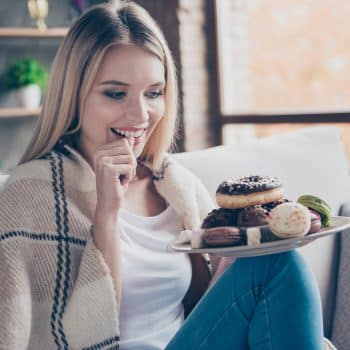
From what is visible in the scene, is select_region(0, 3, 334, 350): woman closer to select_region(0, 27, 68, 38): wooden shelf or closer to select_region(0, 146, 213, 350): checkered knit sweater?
select_region(0, 146, 213, 350): checkered knit sweater

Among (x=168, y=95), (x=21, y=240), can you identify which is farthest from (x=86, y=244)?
(x=168, y=95)

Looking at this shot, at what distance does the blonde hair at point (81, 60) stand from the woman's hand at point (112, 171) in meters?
0.10

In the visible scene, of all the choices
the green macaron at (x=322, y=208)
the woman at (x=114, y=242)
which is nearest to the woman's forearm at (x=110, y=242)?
the woman at (x=114, y=242)

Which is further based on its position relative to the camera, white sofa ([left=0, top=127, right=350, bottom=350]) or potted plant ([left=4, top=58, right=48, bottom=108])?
potted plant ([left=4, top=58, right=48, bottom=108])

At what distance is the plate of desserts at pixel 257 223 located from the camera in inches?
48.9

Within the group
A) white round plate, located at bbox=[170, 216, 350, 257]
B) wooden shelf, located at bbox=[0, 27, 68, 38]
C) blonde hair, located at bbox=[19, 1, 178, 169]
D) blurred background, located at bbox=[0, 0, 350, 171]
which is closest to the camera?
white round plate, located at bbox=[170, 216, 350, 257]

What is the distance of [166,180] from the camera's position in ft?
5.64

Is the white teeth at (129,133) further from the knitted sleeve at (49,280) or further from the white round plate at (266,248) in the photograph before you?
the white round plate at (266,248)

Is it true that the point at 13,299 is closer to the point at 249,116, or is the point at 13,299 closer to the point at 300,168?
the point at 300,168

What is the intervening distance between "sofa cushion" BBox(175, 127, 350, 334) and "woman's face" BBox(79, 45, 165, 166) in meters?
0.37

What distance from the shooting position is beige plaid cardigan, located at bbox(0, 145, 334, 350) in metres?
1.36

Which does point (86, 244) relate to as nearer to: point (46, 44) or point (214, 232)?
point (214, 232)

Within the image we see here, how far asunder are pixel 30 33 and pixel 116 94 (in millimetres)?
2559

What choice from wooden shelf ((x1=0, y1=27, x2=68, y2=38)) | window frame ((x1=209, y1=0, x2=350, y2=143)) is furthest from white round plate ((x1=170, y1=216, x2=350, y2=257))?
wooden shelf ((x1=0, y1=27, x2=68, y2=38))
